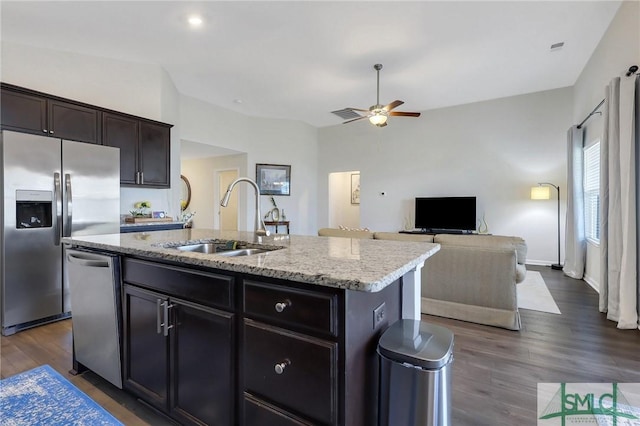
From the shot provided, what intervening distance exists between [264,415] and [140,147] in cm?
385

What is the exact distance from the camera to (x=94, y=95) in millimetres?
3871

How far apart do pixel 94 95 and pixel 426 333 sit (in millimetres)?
4630

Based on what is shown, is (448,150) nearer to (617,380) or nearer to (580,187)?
(580,187)

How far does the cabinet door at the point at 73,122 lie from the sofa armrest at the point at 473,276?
157 inches

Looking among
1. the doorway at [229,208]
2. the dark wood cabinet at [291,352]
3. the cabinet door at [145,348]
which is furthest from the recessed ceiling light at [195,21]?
the doorway at [229,208]

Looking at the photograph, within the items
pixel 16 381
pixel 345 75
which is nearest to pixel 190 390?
pixel 16 381

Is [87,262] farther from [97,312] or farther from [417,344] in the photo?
[417,344]

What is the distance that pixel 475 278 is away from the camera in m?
2.99

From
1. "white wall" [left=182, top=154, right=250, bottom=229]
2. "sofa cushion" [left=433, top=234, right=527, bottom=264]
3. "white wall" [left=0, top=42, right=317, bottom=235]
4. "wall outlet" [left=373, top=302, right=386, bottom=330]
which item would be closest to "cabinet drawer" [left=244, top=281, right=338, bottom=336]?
"wall outlet" [left=373, top=302, right=386, bottom=330]

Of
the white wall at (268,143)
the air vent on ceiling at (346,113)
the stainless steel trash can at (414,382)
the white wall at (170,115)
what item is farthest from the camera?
the white wall at (268,143)

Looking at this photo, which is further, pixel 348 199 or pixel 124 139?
pixel 348 199

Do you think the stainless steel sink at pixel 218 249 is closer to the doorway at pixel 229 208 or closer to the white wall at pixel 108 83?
the white wall at pixel 108 83

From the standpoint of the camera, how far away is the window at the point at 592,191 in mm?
4301

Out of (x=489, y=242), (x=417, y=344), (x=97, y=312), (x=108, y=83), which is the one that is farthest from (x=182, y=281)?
(x=108, y=83)
